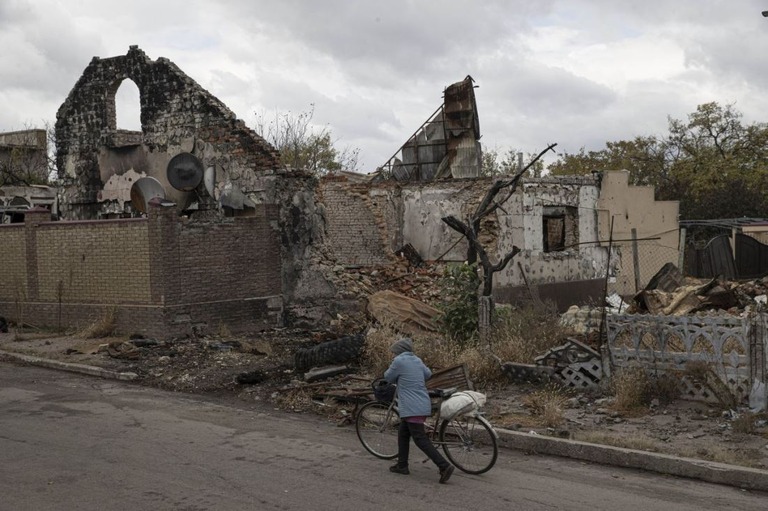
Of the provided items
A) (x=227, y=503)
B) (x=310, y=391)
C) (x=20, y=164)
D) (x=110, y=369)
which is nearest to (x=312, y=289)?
(x=110, y=369)

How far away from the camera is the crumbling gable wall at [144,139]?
19453 mm

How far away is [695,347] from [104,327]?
11.7 metres

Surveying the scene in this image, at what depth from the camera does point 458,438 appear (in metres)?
8.19

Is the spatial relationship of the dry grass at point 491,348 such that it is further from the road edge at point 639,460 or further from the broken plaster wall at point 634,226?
the broken plaster wall at point 634,226

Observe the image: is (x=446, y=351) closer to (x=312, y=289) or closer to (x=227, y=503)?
(x=227, y=503)

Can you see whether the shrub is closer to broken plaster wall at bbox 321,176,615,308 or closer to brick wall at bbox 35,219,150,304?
broken plaster wall at bbox 321,176,615,308

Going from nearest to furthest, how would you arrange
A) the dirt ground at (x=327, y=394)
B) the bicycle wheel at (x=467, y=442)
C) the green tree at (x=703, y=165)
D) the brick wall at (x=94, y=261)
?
1. the bicycle wheel at (x=467, y=442)
2. the dirt ground at (x=327, y=394)
3. the brick wall at (x=94, y=261)
4. the green tree at (x=703, y=165)

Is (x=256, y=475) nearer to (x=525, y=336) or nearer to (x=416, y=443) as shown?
(x=416, y=443)

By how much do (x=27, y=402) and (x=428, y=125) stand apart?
14.3m

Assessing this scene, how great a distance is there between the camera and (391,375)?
319 inches

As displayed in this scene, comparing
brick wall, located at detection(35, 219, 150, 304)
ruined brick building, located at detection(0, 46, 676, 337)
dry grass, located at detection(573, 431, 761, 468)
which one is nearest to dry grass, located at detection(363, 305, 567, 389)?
dry grass, located at detection(573, 431, 761, 468)

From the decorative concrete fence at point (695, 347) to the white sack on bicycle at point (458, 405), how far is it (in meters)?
3.21

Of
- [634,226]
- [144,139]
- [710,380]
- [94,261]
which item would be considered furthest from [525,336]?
[634,226]

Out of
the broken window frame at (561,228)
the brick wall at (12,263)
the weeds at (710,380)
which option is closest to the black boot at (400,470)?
the weeds at (710,380)
